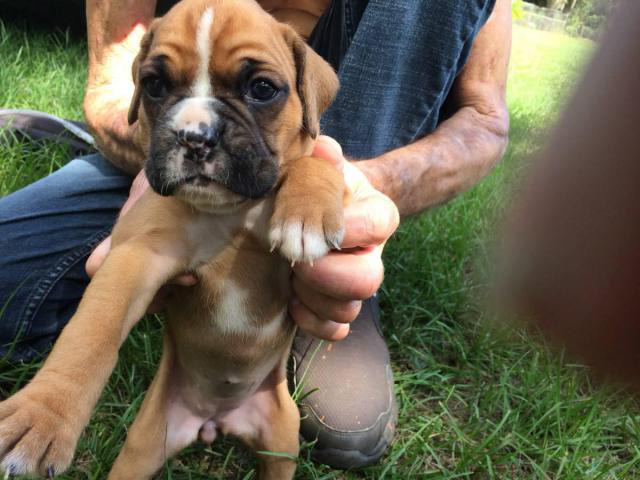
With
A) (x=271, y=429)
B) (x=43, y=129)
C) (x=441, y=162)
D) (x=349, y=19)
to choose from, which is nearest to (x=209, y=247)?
(x=271, y=429)

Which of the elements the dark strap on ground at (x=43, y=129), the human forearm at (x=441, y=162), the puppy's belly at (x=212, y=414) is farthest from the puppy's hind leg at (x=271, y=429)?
the dark strap on ground at (x=43, y=129)

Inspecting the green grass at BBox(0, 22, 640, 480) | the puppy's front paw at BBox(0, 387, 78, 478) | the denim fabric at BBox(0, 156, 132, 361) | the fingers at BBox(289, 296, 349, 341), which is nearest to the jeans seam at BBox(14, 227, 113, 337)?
the denim fabric at BBox(0, 156, 132, 361)

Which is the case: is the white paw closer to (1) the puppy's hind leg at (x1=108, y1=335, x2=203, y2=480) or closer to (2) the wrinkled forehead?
(2) the wrinkled forehead

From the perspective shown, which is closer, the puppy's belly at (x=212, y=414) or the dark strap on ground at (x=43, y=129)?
the puppy's belly at (x=212, y=414)

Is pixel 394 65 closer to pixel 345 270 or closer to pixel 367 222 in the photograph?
pixel 367 222

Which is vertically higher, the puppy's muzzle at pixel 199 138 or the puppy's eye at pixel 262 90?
the puppy's eye at pixel 262 90

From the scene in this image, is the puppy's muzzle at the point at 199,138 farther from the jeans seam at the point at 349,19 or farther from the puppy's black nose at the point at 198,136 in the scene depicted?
the jeans seam at the point at 349,19

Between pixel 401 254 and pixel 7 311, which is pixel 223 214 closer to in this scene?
pixel 7 311

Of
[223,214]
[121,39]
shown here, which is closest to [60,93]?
[121,39]
